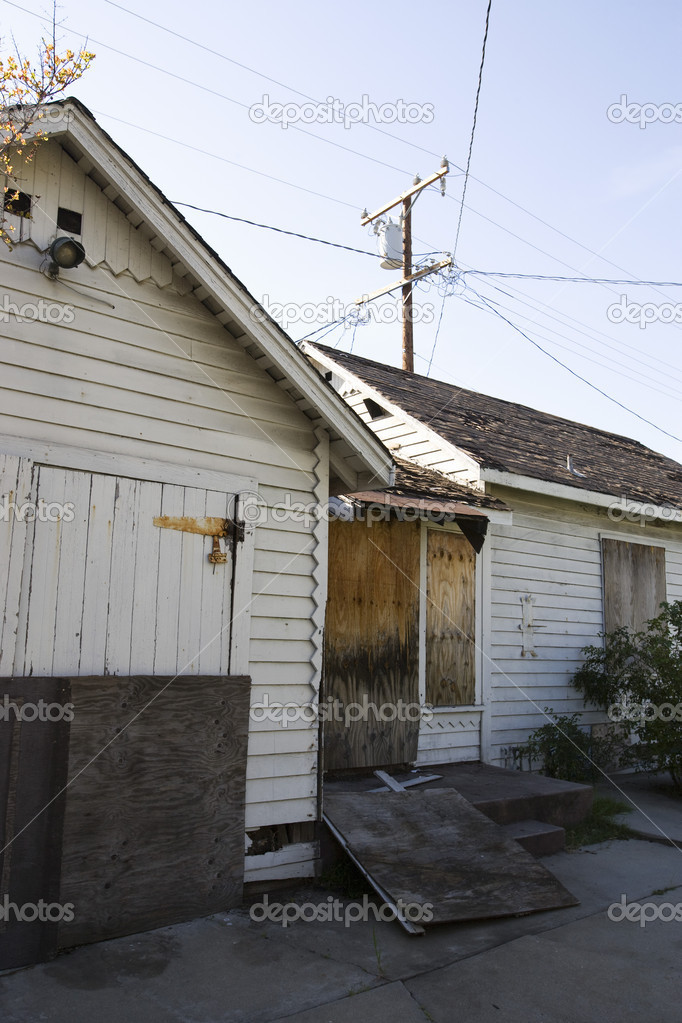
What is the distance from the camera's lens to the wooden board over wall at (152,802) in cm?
469

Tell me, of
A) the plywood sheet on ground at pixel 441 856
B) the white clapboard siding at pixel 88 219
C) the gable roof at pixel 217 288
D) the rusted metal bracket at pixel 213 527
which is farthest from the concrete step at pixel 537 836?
the white clapboard siding at pixel 88 219

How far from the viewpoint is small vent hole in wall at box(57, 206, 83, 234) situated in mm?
5148

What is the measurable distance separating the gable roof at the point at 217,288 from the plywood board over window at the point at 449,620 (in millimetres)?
2435

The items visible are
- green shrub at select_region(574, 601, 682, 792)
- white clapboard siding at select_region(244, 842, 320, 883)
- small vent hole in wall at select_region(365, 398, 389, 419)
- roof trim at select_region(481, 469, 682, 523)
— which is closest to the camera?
white clapboard siding at select_region(244, 842, 320, 883)

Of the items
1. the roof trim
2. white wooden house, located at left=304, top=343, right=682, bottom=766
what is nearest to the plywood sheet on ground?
white wooden house, located at left=304, top=343, right=682, bottom=766

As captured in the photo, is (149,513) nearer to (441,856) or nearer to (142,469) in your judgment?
(142,469)

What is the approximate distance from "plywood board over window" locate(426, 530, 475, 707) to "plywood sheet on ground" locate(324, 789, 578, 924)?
197cm

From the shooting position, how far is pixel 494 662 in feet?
30.5

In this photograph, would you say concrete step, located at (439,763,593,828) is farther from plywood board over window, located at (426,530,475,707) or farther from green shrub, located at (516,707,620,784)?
green shrub, located at (516,707,620,784)

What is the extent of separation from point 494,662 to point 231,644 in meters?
4.55

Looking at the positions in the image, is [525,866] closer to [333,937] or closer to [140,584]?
[333,937]

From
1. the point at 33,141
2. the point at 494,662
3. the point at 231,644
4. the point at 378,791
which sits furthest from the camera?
the point at 494,662

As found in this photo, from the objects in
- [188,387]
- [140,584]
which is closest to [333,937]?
[140,584]

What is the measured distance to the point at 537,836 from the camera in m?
6.70
